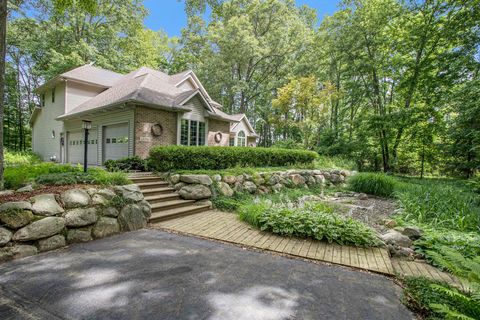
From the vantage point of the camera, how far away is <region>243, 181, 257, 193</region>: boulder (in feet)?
25.0

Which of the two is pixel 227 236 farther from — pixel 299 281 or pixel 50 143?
pixel 50 143

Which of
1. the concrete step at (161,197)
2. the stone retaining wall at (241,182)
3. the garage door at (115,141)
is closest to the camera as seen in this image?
the concrete step at (161,197)

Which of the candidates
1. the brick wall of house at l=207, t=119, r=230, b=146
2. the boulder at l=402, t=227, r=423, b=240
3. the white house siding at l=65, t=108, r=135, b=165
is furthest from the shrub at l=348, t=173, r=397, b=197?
the white house siding at l=65, t=108, r=135, b=165

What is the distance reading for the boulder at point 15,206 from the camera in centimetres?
312

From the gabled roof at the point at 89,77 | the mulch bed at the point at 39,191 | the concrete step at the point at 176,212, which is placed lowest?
the concrete step at the point at 176,212

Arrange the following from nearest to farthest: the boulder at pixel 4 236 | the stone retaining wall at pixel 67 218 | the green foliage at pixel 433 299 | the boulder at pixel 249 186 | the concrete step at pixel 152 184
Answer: the green foliage at pixel 433 299 → the boulder at pixel 4 236 → the stone retaining wall at pixel 67 218 → the concrete step at pixel 152 184 → the boulder at pixel 249 186

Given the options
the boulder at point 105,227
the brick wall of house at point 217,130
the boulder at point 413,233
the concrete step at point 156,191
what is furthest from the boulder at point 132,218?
the brick wall of house at point 217,130

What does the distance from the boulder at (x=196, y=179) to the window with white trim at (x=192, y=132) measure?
507 cm

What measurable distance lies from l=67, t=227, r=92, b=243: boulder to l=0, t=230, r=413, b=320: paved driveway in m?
0.18

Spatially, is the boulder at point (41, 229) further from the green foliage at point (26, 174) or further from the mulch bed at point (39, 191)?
the green foliage at point (26, 174)

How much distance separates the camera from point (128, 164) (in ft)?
28.7

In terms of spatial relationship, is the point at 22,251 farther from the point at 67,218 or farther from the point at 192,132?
the point at 192,132

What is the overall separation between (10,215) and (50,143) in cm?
1665

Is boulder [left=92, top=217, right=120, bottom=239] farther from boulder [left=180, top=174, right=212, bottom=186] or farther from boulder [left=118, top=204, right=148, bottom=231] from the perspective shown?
boulder [left=180, top=174, right=212, bottom=186]
